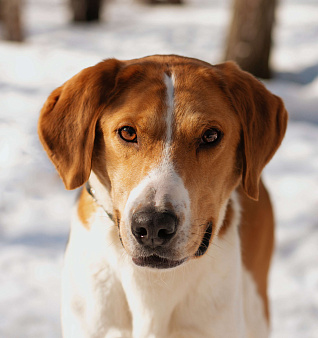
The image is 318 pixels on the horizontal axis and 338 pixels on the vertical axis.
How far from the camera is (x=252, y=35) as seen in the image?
7.67 m

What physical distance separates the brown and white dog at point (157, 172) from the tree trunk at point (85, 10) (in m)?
11.0

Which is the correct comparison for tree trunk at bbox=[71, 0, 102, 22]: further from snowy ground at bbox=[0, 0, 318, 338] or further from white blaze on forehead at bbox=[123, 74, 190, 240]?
white blaze on forehead at bbox=[123, 74, 190, 240]

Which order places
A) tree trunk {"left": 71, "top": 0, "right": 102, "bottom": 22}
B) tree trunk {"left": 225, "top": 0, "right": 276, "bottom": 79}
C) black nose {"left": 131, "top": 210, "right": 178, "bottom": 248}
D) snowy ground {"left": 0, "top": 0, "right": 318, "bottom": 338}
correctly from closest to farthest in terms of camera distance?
1. black nose {"left": 131, "top": 210, "right": 178, "bottom": 248}
2. snowy ground {"left": 0, "top": 0, "right": 318, "bottom": 338}
3. tree trunk {"left": 225, "top": 0, "right": 276, "bottom": 79}
4. tree trunk {"left": 71, "top": 0, "right": 102, "bottom": 22}

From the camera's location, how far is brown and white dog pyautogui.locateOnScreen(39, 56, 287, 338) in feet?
7.30

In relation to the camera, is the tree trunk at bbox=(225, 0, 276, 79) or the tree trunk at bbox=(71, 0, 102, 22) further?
the tree trunk at bbox=(71, 0, 102, 22)

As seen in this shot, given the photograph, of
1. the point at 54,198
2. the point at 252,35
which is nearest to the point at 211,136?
the point at 54,198

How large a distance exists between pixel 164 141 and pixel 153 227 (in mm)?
408

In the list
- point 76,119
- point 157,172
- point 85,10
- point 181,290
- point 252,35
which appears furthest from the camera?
point 85,10

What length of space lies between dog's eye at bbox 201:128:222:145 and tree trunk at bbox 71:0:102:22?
11446 mm

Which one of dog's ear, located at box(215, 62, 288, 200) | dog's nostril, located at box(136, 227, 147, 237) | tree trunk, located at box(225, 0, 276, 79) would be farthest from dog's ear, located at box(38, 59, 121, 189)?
tree trunk, located at box(225, 0, 276, 79)

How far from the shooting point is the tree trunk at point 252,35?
748cm

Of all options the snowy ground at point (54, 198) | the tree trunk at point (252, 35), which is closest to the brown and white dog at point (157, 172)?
the snowy ground at point (54, 198)

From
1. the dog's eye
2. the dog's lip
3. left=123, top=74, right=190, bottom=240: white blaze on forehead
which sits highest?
the dog's eye

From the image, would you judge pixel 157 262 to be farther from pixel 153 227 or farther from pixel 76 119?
pixel 76 119
